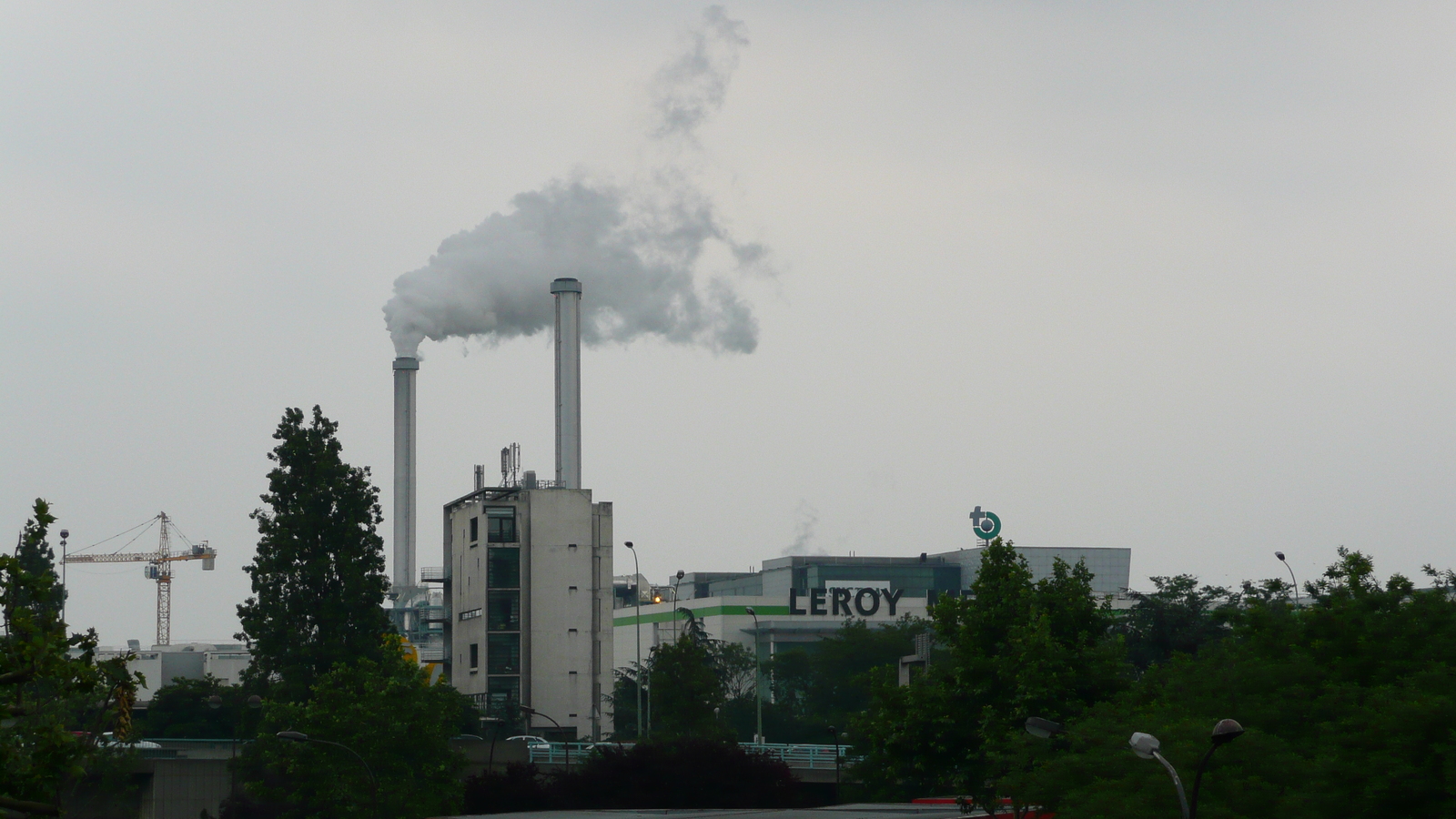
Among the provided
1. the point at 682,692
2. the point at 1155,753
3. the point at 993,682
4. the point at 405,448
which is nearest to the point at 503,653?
the point at 405,448

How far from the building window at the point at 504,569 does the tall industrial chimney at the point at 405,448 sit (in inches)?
538

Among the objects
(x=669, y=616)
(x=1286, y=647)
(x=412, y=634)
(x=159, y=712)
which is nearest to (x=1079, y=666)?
(x=1286, y=647)

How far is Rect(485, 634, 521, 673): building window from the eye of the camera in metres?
108

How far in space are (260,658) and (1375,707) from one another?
56998 millimetres

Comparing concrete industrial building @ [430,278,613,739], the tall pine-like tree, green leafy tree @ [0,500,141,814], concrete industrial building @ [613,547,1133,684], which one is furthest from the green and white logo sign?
green leafy tree @ [0,500,141,814]

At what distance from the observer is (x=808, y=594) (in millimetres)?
159375

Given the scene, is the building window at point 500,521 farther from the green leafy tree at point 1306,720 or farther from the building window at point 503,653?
the green leafy tree at point 1306,720

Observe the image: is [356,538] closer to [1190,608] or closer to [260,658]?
[260,658]

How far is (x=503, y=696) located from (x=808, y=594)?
5677cm

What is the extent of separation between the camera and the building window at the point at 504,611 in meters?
109

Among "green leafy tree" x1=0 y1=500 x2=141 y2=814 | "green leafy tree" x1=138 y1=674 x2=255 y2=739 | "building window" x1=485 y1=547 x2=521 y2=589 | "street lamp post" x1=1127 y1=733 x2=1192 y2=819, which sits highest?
"building window" x1=485 y1=547 x2=521 y2=589

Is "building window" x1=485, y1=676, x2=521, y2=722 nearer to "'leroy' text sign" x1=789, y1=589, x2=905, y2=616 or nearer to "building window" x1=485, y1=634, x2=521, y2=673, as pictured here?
"building window" x1=485, y1=634, x2=521, y2=673

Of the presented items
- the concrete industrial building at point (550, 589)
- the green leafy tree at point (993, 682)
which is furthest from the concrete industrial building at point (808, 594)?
the green leafy tree at point (993, 682)

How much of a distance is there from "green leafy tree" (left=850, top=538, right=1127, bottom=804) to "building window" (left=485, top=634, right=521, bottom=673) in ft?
202
